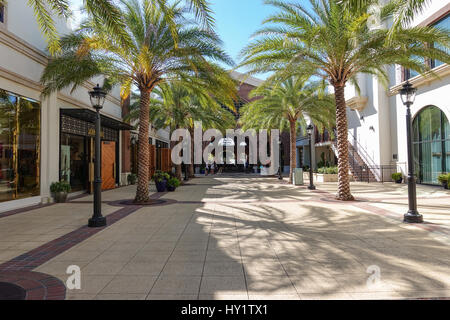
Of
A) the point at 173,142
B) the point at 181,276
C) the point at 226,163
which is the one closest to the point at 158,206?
the point at 181,276

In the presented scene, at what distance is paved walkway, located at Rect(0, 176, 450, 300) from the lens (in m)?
3.56

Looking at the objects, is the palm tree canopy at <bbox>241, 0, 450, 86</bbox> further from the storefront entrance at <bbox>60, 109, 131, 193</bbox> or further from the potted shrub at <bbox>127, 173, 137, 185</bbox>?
the potted shrub at <bbox>127, 173, 137, 185</bbox>

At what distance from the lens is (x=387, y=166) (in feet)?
65.7

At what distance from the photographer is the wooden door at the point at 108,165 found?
646 inches

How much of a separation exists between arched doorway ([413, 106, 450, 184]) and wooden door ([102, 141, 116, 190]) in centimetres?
1923

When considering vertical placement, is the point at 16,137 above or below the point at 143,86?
below

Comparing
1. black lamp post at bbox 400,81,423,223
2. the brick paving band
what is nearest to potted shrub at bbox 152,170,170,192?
the brick paving band

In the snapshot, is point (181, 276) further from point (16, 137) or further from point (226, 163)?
point (226, 163)

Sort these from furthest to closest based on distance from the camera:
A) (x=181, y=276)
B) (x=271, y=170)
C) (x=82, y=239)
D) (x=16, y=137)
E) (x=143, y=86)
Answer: (x=271, y=170)
(x=143, y=86)
(x=16, y=137)
(x=82, y=239)
(x=181, y=276)

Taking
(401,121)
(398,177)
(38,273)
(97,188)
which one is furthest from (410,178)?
(401,121)

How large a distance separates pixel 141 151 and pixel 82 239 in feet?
18.8

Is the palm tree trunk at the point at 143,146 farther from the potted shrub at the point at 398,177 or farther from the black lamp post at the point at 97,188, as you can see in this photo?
the potted shrub at the point at 398,177

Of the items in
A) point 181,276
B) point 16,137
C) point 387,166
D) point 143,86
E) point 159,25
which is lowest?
point 181,276

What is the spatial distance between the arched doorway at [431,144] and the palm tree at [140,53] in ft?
43.0
